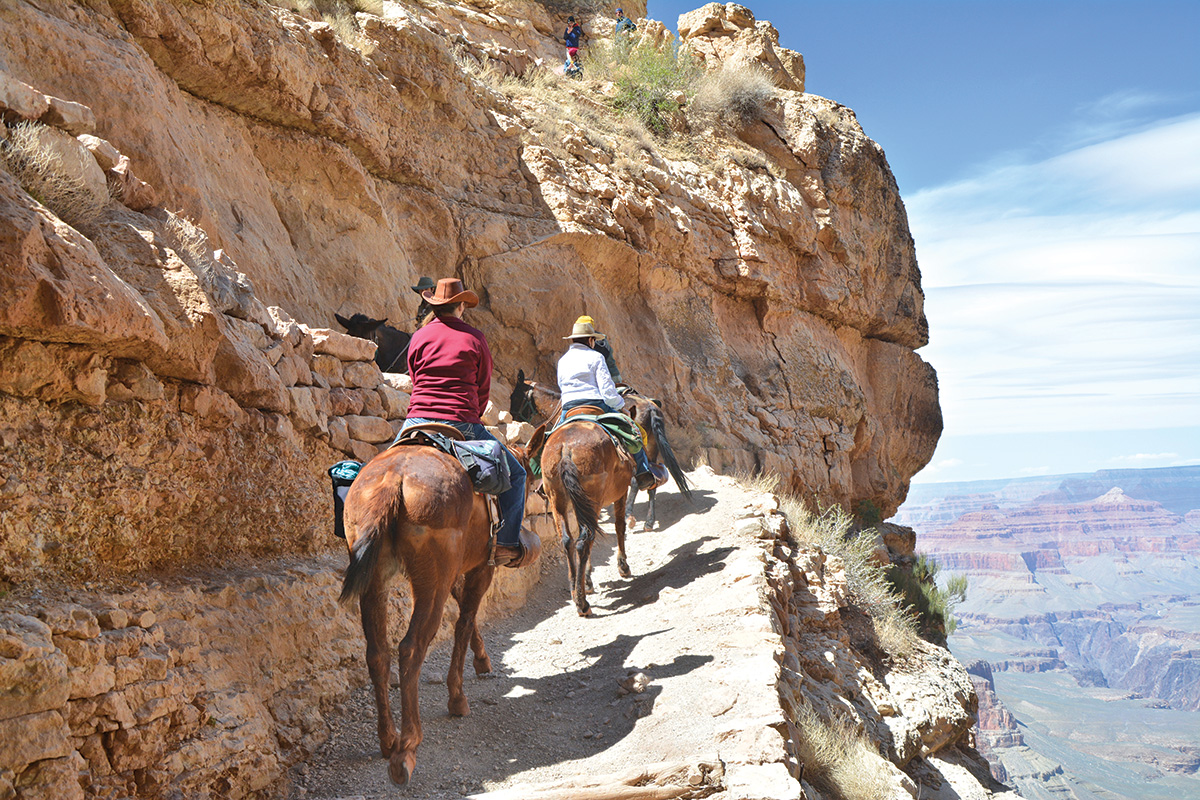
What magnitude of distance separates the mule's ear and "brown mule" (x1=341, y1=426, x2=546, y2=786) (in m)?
3.60

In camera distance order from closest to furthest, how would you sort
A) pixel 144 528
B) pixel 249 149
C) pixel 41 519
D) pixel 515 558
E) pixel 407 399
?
pixel 41 519 → pixel 144 528 → pixel 515 558 → pixel 407 399 → pixel 249 149

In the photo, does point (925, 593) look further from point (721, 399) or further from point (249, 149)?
point (249, 149)

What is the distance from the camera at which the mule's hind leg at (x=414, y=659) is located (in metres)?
4.18

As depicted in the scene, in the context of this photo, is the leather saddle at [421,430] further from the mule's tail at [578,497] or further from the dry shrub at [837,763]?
the dry shrub at [837,763]

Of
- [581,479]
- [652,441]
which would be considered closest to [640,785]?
[581,479]

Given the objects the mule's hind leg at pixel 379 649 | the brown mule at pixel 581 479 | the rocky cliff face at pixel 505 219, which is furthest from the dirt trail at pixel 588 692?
the rocky cliff face at pixel 505 219

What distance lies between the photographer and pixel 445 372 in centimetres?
529

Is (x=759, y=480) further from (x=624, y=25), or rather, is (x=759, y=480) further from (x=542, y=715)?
(x=624, y=25)

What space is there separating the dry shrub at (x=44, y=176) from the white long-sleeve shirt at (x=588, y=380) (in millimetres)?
4815

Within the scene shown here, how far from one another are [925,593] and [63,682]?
1815cm

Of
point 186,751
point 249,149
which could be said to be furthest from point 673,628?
point 249,149

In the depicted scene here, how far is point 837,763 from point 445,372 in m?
3.84

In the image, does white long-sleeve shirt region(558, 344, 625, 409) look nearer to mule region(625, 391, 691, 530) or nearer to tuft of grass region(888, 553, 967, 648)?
mule region(625, 391, 691, 530)

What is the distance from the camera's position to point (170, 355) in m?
4.35
